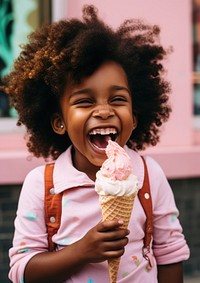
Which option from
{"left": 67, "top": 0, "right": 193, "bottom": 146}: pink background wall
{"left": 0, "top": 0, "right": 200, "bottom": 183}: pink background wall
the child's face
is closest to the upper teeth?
the child's face

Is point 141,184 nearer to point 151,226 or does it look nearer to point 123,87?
point 151,226

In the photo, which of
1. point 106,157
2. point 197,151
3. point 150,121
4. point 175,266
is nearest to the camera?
point 106,157

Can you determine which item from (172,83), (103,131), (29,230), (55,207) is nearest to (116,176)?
(103,131)

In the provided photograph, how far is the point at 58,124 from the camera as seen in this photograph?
2.58 metres

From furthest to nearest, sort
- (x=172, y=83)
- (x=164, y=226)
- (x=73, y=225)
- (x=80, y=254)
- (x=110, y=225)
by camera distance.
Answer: (x=172, y=83) < (x=164, y=226) < (x=73, y=225) < (x=80, y=254) < (x=110, y=225)

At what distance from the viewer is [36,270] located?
232 centimetres

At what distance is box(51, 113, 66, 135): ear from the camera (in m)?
2.55

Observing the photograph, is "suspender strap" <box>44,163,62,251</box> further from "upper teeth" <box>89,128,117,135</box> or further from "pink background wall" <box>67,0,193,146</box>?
"pink background wall" <box>67,0,193,146</box>

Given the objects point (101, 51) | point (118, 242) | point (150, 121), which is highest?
point (101, 51)

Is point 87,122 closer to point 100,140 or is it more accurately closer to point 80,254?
point 100,140

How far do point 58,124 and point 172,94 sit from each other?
8.30 ft

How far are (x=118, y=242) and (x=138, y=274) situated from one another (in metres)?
0.32

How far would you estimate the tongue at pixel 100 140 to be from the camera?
2334 mm

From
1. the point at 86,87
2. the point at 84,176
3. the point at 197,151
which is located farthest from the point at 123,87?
the point at 197,151
